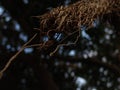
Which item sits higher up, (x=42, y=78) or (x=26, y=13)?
(x=26, y=13)

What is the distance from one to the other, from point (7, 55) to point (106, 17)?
3.35m

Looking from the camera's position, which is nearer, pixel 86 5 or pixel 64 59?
pixel 86 5

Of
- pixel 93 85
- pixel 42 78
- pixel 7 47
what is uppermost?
pixel 7 47

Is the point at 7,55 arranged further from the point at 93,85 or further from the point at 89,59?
the point at 93,85

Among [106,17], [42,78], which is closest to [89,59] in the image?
[42,78]

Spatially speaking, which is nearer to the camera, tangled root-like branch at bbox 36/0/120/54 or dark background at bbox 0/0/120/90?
tangled root-like branch at bbox 36/0/120/54

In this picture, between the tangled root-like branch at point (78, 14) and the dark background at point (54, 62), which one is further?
the dark background at point (54, 62)

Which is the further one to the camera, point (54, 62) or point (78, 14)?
point (54, 62)

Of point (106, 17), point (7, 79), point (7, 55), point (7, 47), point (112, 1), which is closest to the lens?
point (112, 1)

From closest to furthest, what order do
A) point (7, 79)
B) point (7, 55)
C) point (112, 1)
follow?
point (112, 1) < point (7, 55) < point (7, 79)

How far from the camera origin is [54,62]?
9188 mm

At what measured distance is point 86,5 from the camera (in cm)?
416

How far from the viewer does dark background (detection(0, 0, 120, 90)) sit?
808 cm

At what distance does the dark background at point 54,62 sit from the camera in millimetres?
8078
